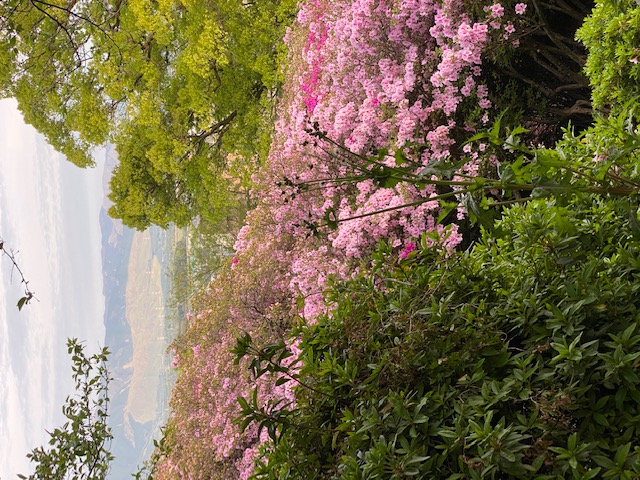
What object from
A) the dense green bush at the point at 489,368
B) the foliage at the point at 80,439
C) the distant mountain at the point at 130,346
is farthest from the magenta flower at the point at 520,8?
the distant mountain at the point at 130,346

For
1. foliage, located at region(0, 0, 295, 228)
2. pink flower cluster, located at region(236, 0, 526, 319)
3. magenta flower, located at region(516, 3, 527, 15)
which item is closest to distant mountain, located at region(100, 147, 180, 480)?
foliage, located at region(0, 0, 295, 228)

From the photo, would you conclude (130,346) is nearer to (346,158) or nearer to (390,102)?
(346,158)

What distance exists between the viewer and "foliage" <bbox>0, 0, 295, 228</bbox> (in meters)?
13.9

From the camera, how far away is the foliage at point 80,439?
4.21 metres

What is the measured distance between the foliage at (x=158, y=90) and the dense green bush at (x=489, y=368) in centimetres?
1167

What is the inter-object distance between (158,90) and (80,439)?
12237mm

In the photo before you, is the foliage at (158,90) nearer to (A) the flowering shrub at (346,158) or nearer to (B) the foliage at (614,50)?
(A) the flowering shrub at (346,158)

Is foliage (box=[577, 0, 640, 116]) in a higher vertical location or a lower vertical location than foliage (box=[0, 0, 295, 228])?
lower

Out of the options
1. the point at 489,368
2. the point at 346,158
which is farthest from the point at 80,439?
the point at 346,158

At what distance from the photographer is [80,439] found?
4367mm

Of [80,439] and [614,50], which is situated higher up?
[614,50]

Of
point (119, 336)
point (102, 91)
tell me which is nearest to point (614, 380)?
point (102, 91)

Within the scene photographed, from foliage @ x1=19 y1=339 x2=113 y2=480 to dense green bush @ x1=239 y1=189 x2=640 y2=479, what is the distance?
2556mm

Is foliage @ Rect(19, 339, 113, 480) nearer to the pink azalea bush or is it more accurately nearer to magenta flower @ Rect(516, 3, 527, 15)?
the pink azalea bush
